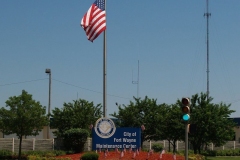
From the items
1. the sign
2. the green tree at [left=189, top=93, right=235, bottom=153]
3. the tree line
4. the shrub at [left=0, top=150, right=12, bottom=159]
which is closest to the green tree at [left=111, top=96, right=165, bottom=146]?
the tree line

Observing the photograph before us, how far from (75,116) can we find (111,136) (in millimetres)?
16674

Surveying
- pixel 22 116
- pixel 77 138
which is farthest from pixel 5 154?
pixel 77 138

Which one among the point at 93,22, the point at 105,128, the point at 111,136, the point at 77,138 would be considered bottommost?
the point at 77,138

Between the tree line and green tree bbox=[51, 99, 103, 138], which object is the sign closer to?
the tree line

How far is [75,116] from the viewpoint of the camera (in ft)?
148

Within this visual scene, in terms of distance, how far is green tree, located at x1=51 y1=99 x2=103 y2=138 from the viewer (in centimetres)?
4509

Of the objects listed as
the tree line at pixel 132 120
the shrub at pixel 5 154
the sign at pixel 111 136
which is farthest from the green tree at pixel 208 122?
the shrub at pixel 5 154

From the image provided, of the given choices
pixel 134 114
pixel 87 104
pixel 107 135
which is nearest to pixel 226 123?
pixel 134 114

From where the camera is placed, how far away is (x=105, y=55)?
1118 inches

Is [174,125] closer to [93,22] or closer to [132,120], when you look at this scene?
[132,120]

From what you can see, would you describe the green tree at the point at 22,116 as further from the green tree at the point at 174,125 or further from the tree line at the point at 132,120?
the green tree at the point at 174,125

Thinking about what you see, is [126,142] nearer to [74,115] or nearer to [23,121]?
[23,121]

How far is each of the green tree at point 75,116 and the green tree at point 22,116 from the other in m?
5.07

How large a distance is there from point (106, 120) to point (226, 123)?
623 inches
